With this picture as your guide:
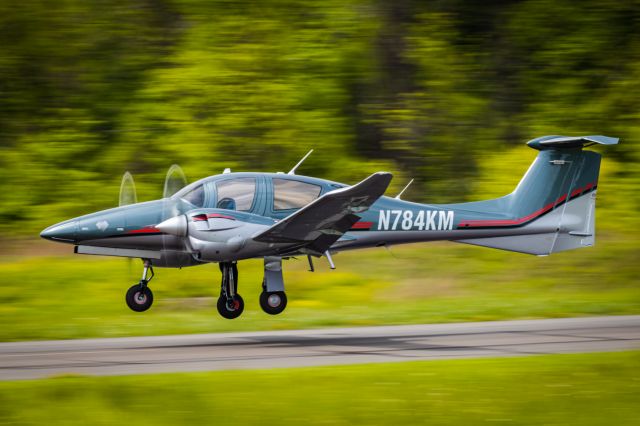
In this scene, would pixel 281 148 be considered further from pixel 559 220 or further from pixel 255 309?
pixel 559 220

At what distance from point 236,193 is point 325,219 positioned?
145cm

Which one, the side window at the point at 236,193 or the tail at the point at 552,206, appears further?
the tail at the point at 552,206

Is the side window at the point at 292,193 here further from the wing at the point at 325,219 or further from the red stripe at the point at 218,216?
the red stripe at the point at 218,216

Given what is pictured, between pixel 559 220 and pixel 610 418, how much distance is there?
635cm

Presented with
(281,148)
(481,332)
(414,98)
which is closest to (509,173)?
(414,98)

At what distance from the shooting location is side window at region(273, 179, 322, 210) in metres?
12.9

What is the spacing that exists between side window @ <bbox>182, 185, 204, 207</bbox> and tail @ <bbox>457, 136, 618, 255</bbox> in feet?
15.0

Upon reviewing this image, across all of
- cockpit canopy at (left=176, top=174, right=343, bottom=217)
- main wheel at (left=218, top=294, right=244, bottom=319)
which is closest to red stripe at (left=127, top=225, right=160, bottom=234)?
cockpit canopy at (left=176, top=174, right=343, bottom=217)

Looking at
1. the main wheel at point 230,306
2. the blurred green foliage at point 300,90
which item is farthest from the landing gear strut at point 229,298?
the blurred green foliage at point 300,90

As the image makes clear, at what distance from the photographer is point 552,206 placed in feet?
48.2

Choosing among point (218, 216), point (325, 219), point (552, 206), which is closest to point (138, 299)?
point (218, 216)

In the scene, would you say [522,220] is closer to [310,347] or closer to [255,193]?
[310,347]

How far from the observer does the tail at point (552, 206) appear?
1448 cm

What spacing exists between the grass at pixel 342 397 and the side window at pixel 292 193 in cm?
335
